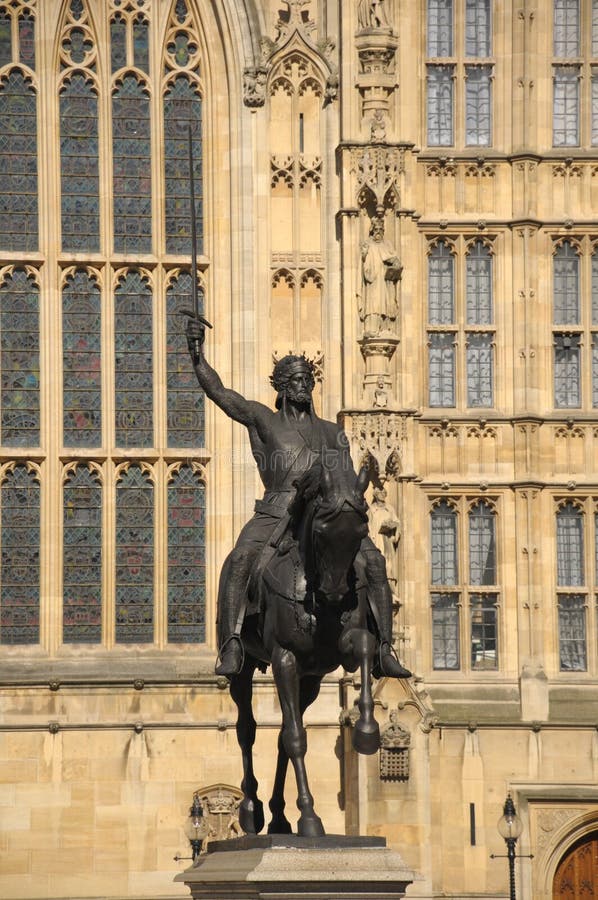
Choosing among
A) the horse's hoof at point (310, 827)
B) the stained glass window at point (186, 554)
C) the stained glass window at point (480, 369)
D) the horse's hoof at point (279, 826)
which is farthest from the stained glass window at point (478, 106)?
the horse's hoof at point (310, 827)

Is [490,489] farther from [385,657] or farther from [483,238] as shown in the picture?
[385,657]

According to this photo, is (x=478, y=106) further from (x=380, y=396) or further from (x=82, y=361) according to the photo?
(x=82, y=361)

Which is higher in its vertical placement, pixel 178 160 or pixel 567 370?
pixel 178 160

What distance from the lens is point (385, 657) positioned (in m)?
16.8

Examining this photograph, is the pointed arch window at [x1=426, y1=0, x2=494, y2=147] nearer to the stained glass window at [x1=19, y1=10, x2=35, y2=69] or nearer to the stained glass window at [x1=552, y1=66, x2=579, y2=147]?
the stained glass window at [x1=552, y1=66, x2=579, y2=147]

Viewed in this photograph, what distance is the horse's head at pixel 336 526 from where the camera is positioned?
1547cm

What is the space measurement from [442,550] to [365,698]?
1649 centimetres

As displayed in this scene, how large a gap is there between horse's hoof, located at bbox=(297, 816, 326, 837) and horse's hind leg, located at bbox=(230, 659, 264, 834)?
104 cm

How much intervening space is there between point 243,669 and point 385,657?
1125mm

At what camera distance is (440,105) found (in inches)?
1302

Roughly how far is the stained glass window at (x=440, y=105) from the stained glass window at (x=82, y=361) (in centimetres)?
487

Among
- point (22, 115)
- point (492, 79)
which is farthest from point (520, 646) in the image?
point (22, 115)

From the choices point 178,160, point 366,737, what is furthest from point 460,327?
point 366,737

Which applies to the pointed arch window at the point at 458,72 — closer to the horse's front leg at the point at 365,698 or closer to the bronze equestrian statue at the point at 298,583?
the bronze equestrian statue at the point at 298,583
